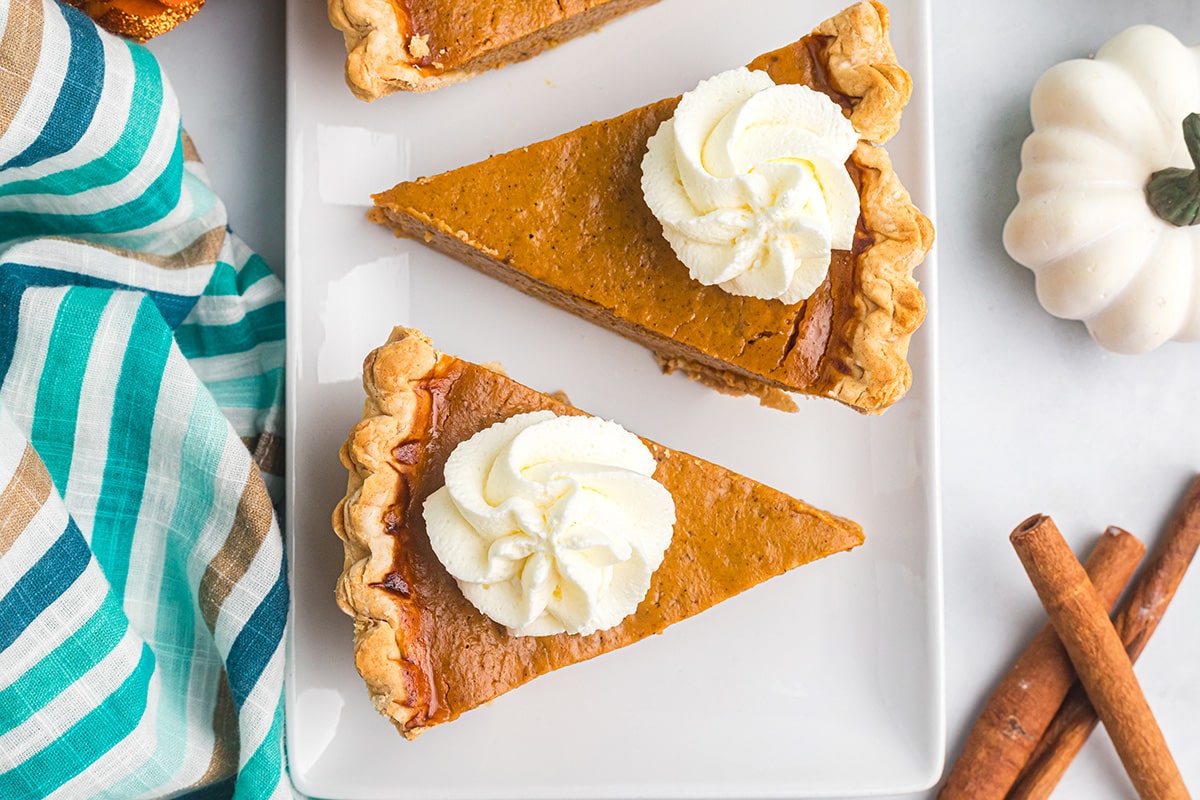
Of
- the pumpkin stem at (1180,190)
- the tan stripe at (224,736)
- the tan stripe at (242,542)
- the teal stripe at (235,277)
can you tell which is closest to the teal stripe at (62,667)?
the tan stripe at (242,542)

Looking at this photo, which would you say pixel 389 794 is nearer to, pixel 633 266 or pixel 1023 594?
pixel 633 266

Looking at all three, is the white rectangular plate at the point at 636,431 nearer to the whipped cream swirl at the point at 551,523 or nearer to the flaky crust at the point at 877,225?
the flaky crust at the point at 877,225

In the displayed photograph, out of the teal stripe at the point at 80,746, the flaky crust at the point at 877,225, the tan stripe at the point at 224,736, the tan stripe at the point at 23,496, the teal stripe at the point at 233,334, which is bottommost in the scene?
the tan stripe at the point at 224,736

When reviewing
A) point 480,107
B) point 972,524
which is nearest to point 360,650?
point 480,107

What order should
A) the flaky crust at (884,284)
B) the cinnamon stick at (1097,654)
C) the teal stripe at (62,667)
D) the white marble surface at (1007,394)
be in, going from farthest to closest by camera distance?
the white marble surface at (1007,394) → the cinnamon stick at (1097,654) → the flaky crust at (884,284) → the teal stripe at (62,667)

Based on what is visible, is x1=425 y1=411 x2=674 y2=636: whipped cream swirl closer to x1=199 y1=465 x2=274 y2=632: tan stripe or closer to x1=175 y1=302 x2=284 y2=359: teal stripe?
x1=199 y1=465 x2=274 y2=632: tan stripe

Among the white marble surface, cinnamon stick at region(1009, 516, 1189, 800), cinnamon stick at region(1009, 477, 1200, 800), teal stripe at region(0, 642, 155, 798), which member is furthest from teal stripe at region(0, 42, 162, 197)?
cinnamon stick at region(1009, 477, 1200, 800)

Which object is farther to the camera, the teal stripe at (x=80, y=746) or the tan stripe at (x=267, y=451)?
the tan stripe at (x=267, y=451)
